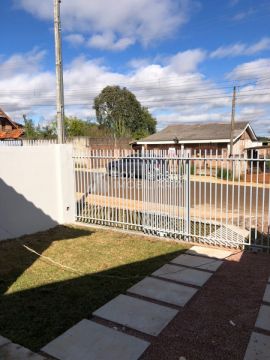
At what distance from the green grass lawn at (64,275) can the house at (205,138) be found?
20382mm

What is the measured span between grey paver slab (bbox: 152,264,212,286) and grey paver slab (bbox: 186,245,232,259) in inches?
35.6

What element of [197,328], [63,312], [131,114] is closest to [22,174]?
[63,312]

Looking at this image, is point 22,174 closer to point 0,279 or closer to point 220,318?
point 0,279

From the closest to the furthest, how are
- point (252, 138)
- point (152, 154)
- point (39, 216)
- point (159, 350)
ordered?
point (159, 350) → point (152, 154) → point (39, 216) → point (252, 138)

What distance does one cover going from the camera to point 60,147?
8.48m

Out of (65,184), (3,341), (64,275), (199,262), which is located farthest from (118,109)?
(3,341)

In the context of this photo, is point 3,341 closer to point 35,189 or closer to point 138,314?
point 138,314

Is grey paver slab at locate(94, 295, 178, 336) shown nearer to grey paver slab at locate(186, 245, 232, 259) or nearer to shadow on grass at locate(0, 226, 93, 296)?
shadow on grass at locate(0, 226, 93, 296)

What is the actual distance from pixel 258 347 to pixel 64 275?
303 cm

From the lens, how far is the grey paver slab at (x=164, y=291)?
4.36m

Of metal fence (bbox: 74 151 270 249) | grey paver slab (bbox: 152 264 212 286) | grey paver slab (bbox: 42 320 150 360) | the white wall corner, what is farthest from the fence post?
grey paver slab (bbox: 42 320 150 360)

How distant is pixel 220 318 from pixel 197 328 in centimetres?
38

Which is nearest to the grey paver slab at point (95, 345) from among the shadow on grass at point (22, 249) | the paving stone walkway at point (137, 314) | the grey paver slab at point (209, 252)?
the paving stone walkway at point (137, 314)

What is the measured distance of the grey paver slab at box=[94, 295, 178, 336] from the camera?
12.1 feet
